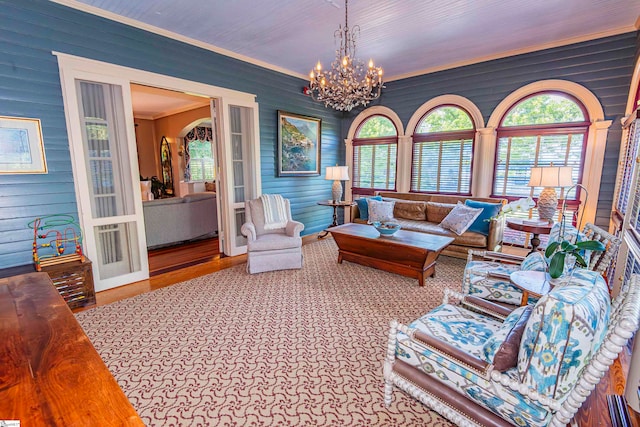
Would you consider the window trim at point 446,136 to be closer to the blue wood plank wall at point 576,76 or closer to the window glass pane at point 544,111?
the blue wood plank wall at point 576,76

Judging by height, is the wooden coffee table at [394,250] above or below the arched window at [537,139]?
below

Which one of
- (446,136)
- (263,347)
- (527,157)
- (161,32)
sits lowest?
(263,347)

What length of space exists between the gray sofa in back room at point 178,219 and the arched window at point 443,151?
157 inches

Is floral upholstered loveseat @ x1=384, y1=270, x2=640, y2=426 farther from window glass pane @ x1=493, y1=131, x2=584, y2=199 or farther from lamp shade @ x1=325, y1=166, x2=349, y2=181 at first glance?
lamp shade @ x1=325, y1=166, x2=349, y2=181

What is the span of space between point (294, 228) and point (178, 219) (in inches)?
94.2

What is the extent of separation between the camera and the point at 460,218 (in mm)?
4230

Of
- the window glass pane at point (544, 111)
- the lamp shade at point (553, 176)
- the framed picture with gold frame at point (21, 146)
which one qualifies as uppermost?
the window glass pane at point (544, 111)

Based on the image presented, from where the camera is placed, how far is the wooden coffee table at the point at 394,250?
134 inches

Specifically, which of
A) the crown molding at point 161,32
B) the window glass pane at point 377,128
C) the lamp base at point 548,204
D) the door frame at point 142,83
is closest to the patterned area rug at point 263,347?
the door frame at point 142,83

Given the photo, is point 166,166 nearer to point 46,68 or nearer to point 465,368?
point 46,68

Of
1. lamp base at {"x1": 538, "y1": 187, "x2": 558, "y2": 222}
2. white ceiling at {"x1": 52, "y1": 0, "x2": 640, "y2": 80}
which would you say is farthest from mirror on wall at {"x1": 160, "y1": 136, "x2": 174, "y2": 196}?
lamp base at {"x1": 538, "y1": 187, "x2": 558, "y2": 222}

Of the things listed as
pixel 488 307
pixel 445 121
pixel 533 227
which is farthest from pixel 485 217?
pixel 488 307

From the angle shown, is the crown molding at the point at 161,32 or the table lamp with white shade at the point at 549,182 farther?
the table lamp with white shade at the point at 549,182

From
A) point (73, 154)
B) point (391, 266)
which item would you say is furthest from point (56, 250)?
point (391, 266)
